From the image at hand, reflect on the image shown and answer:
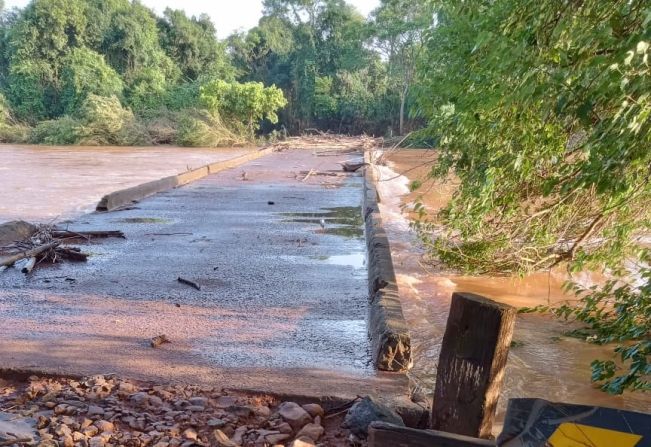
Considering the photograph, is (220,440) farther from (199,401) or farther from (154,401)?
(154,401)

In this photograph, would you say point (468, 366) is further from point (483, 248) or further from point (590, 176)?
point (483, 248)

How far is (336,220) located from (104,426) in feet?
28.3

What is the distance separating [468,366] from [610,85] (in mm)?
1433

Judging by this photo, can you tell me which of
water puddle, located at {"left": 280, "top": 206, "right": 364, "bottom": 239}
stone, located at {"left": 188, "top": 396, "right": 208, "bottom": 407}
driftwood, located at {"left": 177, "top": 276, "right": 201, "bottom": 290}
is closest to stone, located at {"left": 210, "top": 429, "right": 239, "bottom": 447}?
stone, located at {"left": 188, "top": 396, "right": 208, "bottom": 407}

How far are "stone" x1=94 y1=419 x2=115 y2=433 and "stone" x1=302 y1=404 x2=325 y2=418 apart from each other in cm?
113

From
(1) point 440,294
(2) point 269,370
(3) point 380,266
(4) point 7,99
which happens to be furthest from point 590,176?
(4) point 7,99

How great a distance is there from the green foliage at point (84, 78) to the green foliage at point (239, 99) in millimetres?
7173

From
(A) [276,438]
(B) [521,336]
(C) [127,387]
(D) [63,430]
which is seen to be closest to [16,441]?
(D) [63,430]

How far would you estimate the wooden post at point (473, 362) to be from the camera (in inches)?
97.3

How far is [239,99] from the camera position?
4344 centimetres

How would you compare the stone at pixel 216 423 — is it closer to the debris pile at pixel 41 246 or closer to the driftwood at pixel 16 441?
the driftwood at pixel 16 441

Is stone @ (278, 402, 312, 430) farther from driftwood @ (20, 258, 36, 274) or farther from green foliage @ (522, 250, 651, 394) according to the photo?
driftwood @ (20, 258, 36, 274)

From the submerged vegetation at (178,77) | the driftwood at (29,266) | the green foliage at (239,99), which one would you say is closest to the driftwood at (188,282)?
the driftwood at (29,266)

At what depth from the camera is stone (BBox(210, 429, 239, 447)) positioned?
313cm
